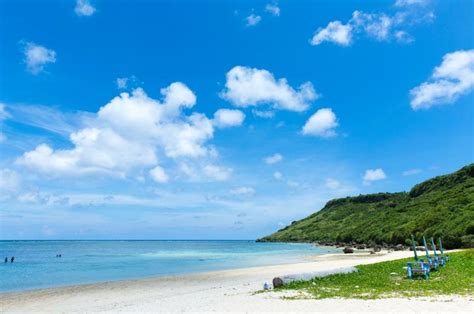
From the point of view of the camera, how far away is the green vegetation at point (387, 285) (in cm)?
2005

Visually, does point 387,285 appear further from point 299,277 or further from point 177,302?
point 177,302

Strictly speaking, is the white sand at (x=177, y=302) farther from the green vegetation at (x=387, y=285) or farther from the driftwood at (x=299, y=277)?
the driftwood at (x=299, y=277)

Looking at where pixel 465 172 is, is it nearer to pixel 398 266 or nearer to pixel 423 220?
pixel 423 220

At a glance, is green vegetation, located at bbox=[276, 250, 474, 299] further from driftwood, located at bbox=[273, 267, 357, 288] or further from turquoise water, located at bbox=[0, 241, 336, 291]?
turquoise water, located at bbox=[0, 241, 336, 291]

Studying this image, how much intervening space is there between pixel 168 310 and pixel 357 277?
13.9 m

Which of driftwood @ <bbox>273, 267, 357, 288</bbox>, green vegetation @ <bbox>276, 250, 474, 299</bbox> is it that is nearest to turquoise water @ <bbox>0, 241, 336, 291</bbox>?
driftwood @ <bbox>273, 267, 357, 288</bbox>

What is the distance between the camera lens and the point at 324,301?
18703mm

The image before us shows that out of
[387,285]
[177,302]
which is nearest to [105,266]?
[177,302]

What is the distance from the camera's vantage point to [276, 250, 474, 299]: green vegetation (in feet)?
65.8

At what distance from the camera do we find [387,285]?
23.1m

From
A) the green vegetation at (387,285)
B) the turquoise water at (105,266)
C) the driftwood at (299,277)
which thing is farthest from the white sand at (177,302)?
the turquoise water at (105,266)

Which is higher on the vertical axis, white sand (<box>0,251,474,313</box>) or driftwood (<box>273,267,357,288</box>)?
driftwood (<box>273,267,357,288</box>)

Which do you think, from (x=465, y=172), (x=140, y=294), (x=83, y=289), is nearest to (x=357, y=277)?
(x=140, y=294)

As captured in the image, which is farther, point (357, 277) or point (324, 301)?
point (357, 277)
